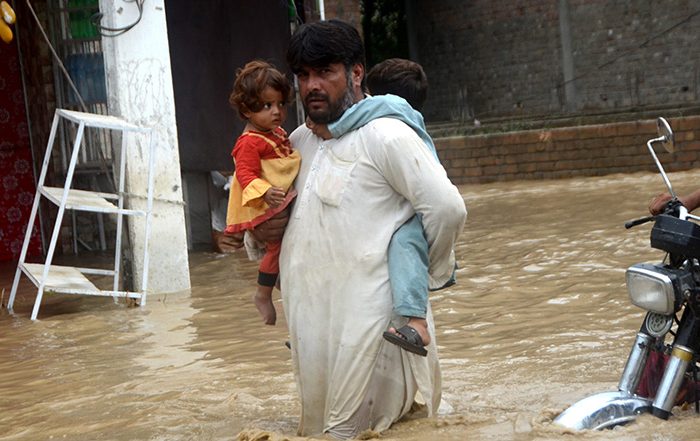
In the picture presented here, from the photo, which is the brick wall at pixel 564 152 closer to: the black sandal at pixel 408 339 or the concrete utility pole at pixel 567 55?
the concrete utility pole at pixel 567 55

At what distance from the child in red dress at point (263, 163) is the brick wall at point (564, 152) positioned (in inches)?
375

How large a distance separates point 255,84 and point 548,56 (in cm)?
1795

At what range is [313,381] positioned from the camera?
12.6 ft

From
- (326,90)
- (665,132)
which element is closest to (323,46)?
(326,90)

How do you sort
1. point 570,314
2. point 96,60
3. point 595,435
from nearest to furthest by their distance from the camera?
point 595,435 < point 570,314 < point 96,60

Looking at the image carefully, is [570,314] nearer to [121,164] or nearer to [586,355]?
[586,355]

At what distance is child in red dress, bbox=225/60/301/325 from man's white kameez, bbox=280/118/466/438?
0.49ft

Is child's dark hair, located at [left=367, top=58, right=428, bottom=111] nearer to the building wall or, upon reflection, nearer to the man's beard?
the man's beard

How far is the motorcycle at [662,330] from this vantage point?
3.48 metres

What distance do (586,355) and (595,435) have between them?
6.91 ft

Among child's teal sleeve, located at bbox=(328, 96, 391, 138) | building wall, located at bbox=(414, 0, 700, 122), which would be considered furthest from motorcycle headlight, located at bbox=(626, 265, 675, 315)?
building wall, located at bbox=(414, 0, 700, 122)

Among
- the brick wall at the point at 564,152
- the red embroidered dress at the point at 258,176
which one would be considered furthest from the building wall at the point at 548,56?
the red embroidered dress at the point at 258,176

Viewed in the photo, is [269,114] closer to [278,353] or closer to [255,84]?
[255,84]

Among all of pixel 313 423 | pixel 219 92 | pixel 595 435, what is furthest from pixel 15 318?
pixel 595 435
